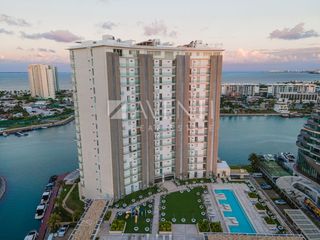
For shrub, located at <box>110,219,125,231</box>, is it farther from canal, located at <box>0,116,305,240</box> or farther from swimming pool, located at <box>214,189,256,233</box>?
swimming pool, located at <box>214,189,256,233</box>

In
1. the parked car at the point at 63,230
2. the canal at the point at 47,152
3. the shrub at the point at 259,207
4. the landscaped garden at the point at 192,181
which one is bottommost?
the canal at the point at 47,152

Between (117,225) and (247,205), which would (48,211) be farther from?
(247,205)

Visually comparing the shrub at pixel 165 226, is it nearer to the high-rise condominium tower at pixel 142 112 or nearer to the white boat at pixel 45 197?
the high-rise condominium tower at pixel 142 112

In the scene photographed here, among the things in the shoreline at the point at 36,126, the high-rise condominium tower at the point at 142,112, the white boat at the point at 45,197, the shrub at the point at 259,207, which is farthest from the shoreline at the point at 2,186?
the shoreline at the point at 36,126

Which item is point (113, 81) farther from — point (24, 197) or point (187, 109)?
point (24, 197)

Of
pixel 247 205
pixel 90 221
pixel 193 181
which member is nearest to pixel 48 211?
pixel 90 221

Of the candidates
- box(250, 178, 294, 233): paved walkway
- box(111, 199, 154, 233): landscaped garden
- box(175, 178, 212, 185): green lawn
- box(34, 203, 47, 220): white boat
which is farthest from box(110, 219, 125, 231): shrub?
box(250, 178, 294, 233): paved walkway

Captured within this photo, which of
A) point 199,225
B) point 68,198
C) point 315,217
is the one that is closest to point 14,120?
point 68,198

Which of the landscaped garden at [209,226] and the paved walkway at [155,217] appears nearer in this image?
the landscaped garden at [209,226]
